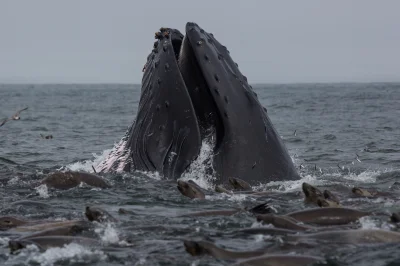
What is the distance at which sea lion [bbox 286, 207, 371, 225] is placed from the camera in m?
7.00

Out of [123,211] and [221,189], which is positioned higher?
[221,189]

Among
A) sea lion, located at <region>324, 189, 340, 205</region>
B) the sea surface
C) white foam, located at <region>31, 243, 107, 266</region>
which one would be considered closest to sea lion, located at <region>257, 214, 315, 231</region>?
the sea surface

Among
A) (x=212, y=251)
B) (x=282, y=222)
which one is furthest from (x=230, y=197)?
(x=212, y=251)

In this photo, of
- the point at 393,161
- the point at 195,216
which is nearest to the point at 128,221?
the point at 195,216

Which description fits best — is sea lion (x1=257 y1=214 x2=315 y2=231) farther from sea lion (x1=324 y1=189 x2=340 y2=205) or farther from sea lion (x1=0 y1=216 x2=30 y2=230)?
sea lion (x1=0 y1=216 x2=30 y2=230)

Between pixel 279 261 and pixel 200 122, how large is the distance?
3.28 metres

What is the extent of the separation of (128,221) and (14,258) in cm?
140

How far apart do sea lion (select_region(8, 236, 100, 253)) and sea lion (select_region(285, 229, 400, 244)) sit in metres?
1.50

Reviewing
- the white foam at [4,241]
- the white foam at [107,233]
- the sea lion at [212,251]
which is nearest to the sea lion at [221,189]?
the white foam at [107,233]

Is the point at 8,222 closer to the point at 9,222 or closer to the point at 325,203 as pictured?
the point at 9,222

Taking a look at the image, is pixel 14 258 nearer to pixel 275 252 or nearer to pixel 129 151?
pixel 275 252

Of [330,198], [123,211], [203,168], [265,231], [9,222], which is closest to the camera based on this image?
[265,231]

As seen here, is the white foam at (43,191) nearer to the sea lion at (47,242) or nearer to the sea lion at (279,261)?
the sea lion at (47,242)

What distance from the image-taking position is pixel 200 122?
8.58m
